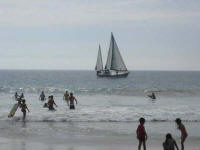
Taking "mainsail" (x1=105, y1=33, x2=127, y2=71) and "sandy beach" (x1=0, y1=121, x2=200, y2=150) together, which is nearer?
"sandy beach" (x1=0, y1=121, x2=200, y2=150)

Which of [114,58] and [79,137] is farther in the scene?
[114,58]

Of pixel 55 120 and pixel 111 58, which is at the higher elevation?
pixel 111 58

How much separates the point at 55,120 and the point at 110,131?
5.36 m

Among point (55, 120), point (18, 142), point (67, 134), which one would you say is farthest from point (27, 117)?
point (18, 142)

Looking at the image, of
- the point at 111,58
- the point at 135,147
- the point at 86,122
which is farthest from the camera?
the point at 111,58

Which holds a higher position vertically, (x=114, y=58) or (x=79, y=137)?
(x=114, y=58)

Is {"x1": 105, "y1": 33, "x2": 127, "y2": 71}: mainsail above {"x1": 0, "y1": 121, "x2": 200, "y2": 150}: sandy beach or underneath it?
above

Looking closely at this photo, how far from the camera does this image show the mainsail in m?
97.6

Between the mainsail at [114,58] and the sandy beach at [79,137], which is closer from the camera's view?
the sandy beach at [79,137]

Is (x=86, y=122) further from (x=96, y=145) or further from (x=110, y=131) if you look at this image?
(x=96, y=145)

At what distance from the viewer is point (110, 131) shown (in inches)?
829

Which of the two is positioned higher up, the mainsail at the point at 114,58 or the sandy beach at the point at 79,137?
the mainsail at the point at 114,58

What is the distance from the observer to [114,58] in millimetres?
99062

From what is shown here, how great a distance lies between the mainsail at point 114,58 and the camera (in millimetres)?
97550
